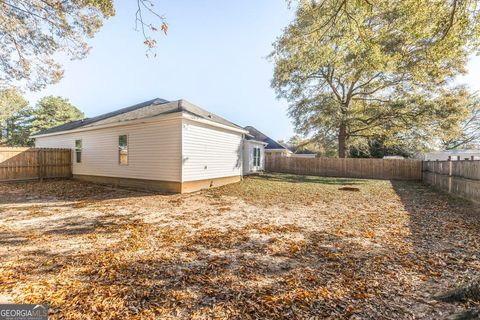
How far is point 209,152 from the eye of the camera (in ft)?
35.9

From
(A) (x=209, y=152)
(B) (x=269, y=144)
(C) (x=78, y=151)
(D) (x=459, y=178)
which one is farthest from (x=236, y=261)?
(B) (x=269, y=144)

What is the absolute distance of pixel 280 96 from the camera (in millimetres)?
19719

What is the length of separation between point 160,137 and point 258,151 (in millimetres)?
11352

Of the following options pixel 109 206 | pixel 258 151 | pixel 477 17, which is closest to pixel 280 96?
pixel 258 151

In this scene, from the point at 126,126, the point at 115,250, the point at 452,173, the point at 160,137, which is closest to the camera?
the point at 115,250

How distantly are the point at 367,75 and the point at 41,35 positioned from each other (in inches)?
743

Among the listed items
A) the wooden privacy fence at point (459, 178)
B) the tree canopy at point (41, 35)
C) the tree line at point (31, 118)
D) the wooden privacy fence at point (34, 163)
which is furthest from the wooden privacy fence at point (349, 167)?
the tree line at point (31, 118)

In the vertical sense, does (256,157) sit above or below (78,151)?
below

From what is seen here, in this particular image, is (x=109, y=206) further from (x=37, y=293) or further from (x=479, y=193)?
(x=479, y=193)

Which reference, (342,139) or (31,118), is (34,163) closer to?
(342,139)

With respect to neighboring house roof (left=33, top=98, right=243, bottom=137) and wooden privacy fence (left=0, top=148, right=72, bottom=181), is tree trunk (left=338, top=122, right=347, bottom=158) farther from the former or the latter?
wooden privacy fence (left=0, top=148, right=72, bottom=181)

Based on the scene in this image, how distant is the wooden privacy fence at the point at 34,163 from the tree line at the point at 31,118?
20.5 m

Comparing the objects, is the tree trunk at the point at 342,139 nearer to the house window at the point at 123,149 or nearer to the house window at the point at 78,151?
the house window at the point at 123,149

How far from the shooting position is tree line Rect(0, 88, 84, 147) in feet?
95.3
